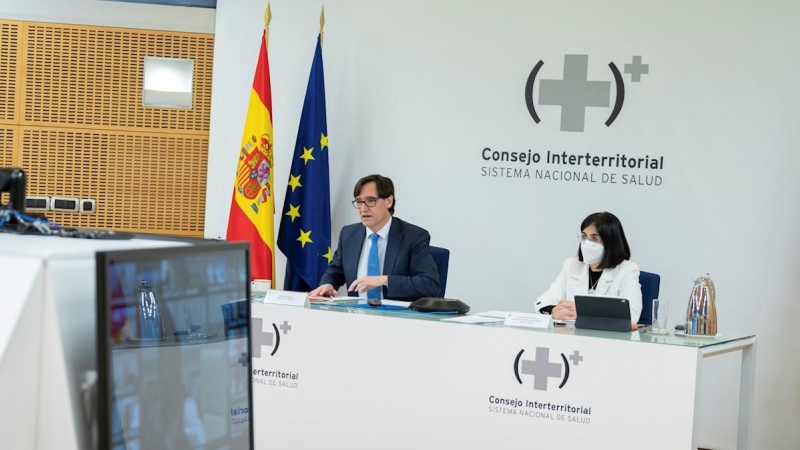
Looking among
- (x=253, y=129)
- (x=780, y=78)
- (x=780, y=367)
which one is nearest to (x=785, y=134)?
(x=780, y=78)

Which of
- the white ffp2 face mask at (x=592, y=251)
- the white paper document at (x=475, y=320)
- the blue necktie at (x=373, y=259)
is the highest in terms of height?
the white ffp2 face mask at (x=592, y=251)

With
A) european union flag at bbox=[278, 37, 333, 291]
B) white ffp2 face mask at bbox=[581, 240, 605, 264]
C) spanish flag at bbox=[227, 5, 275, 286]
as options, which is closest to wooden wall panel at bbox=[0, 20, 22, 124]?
spanish flag at bbox=[227, 5, 275, 286]

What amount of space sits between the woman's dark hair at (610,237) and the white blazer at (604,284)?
4cm

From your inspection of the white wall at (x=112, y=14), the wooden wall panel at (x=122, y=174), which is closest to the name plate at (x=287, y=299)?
the wooden wall panel at (x=122, y=174)

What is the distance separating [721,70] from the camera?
493cm

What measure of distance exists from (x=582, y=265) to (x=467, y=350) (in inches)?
45.1

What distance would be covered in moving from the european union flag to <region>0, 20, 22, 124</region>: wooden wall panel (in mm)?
1850

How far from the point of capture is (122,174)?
547cm

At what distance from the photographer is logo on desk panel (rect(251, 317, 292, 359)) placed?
343 centimetres

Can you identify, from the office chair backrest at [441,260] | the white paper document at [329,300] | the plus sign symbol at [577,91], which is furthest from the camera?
the plus sign symbol at [577,91]

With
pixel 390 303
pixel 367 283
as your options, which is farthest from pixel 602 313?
pixel 367 283

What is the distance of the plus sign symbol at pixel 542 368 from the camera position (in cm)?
300

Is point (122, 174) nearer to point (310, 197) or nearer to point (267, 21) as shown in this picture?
point (310, 197)

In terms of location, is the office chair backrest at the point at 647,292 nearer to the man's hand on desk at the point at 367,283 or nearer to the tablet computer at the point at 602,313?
the tablet computer at the point at 602,313
